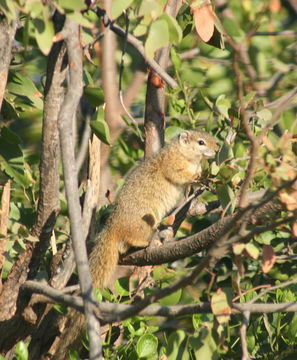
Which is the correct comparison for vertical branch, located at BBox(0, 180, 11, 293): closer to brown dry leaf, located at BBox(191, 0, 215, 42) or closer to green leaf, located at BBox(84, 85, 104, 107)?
green leaf, located at BBox(84, 85, 104, 107)

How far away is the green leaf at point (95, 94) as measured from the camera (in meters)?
2.66

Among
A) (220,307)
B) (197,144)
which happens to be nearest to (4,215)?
(220,307)

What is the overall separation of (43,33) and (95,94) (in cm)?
55

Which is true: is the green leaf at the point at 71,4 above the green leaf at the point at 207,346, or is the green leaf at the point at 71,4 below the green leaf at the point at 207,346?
above

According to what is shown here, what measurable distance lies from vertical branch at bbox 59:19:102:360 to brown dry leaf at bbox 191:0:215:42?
0.53m

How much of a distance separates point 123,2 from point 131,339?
1300 mm

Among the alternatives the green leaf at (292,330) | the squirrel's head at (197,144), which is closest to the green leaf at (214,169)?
the green leaf at (292,330)

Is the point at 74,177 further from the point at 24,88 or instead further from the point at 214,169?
the point at 24,88

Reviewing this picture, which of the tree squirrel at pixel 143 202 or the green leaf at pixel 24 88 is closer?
the green leaf at pixel 24 88

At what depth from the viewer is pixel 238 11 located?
245cm

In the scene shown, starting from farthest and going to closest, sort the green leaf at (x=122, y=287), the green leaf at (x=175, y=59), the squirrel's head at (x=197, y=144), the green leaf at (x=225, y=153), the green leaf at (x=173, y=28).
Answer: the squirrel's head at (x=197, y=144) → the green leaf at (x=175, y=59) → the green leaf at (x=225, y=153) → the green leaf at (x=122, y=287) → the green leaf at (x=173, y=28)

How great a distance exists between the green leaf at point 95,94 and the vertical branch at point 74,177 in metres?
0.24

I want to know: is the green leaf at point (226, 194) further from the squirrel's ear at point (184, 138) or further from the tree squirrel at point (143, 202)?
the squirrel's ear at point (184, 138)

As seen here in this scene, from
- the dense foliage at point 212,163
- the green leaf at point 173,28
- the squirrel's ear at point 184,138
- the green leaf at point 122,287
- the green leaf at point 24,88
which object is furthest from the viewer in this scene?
the squirrel's ear at point 184,138
